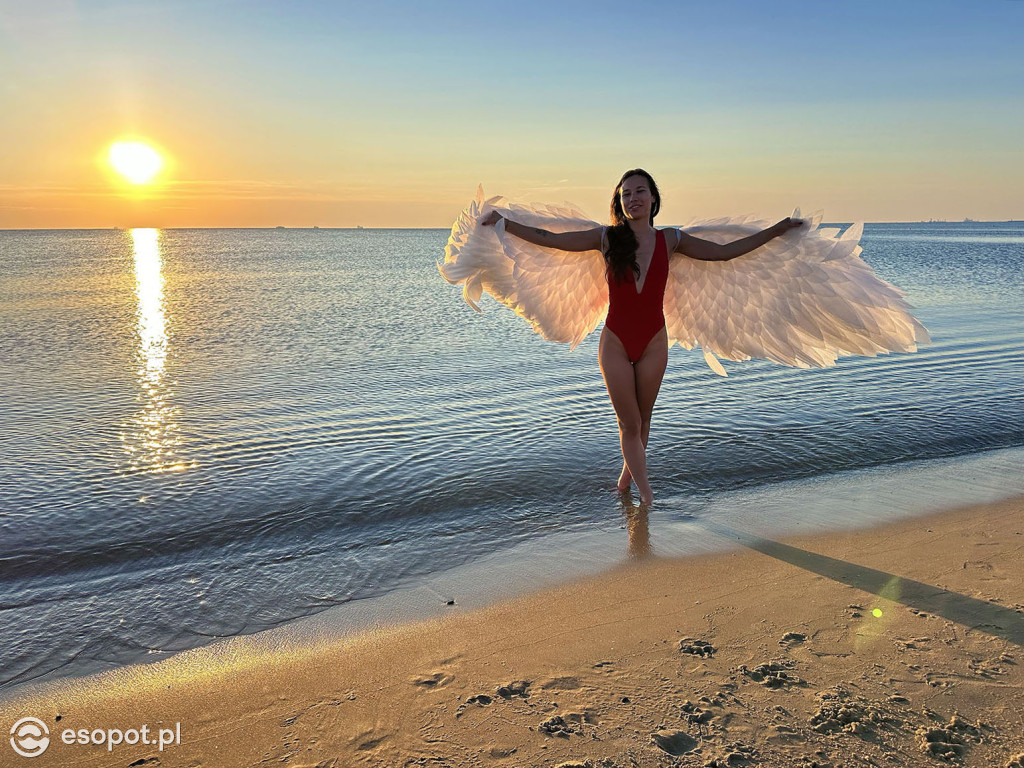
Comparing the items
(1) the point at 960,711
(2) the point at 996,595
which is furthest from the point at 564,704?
(2) the point at 996,595

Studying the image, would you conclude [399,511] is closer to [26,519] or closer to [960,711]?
[26,519]

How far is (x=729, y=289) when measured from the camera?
6.14 m

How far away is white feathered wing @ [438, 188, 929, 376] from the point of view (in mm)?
5703

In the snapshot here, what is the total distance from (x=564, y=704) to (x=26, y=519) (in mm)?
4920

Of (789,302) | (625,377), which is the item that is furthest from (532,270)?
(789,302)

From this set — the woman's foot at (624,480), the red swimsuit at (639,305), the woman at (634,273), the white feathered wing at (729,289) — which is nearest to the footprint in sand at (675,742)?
the woman at (634,273)

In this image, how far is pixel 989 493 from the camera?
6168 mm

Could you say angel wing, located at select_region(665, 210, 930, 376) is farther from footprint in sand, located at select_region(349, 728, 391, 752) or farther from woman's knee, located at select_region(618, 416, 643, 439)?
footprint in sand, located at select_region(349, 728, 391, 752)

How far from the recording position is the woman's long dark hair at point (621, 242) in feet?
18.2

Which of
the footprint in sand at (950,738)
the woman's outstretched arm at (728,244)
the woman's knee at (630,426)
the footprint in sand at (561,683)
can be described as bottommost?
the footprint in sand at (561,683)

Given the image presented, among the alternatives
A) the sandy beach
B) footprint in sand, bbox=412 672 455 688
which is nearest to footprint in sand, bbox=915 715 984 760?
the sandy beach

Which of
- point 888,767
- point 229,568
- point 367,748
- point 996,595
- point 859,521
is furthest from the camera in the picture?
point 859,521

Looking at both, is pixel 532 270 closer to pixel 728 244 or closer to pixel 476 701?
pixel 728 244

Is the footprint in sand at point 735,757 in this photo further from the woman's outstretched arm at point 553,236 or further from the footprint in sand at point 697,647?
the woman's outstretched arm at point 553,236
